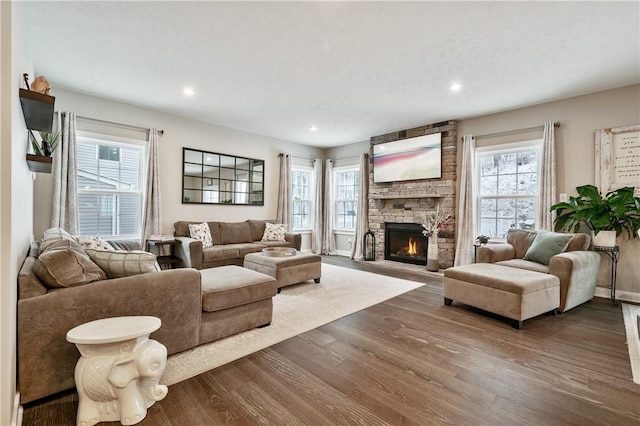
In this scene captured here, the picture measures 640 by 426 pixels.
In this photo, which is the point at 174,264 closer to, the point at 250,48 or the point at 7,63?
the point at 250,48

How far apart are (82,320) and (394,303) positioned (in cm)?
286

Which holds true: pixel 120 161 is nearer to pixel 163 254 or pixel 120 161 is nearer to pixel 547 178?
pixel 163 254

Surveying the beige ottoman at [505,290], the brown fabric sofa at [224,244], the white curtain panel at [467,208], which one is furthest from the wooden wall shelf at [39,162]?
the white curtain panel at [467,208]

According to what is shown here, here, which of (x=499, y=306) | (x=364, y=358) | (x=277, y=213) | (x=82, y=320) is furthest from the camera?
(x=277, y=213)

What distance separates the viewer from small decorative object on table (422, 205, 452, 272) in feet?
16.6

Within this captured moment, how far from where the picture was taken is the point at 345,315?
115 inches

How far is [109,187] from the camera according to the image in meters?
4.33

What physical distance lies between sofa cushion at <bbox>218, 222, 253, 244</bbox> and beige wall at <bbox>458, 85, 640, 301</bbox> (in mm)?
4792

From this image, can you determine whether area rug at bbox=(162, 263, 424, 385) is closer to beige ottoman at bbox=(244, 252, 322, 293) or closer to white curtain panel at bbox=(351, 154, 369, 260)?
beige ottoman at bbox=(244, 252, 322, 293)

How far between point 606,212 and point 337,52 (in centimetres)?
374

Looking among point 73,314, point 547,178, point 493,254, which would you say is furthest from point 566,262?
point 73,314

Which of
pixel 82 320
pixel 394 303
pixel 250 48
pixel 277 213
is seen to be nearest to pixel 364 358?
pixel 394 303

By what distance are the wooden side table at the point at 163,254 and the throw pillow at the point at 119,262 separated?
2475 mm

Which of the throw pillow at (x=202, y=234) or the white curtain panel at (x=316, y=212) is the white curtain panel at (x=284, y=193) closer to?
the white curtain panel at (x=316, y=212)
